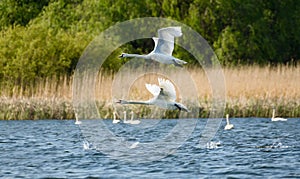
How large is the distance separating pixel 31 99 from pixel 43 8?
54.0 feet

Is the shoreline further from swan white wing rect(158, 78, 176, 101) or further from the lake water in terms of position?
swan white wing rect(158, 78, 176, 101)

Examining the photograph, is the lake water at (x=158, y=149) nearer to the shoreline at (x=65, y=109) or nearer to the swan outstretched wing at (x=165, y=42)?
the shoreline at (x=65, y=109)

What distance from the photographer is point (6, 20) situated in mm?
41969

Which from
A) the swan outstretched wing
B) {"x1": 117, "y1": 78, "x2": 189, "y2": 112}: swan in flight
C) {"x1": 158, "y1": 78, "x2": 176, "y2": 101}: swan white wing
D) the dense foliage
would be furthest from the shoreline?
{"x1": 158, "y1": 78, "x2": 176, "y2": 101}: swan white wing

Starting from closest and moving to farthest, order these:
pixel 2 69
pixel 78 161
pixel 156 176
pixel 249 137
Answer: pixel 156 176 < pixel 78 161 < pixel 249 137 < pixel 2 69

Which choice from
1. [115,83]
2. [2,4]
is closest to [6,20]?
[2,4]

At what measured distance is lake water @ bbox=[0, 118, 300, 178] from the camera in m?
14.8

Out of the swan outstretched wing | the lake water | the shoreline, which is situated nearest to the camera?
the lake water

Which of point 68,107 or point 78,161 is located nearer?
point 78,161

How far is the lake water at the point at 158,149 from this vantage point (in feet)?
48.6

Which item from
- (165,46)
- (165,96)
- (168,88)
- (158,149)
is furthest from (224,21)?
(168,88)

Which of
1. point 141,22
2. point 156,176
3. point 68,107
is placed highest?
point 141,22

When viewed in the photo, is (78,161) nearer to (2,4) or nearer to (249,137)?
(249,137)

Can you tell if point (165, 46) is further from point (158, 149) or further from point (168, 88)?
point (158, 149)
